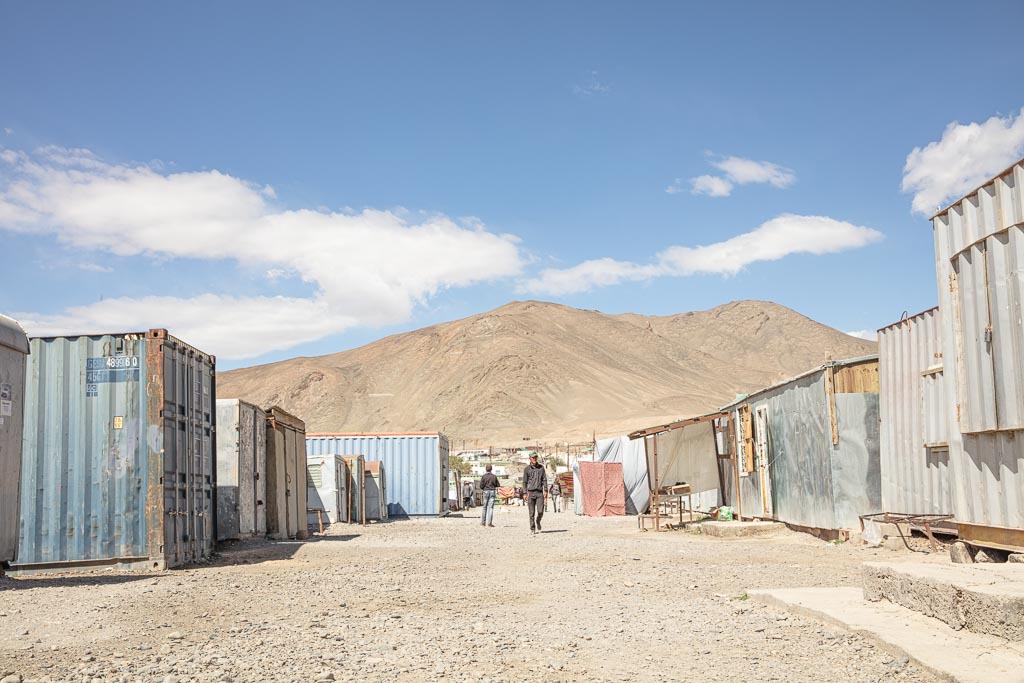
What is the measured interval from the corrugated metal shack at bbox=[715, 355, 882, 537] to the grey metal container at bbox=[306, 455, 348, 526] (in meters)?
11.2

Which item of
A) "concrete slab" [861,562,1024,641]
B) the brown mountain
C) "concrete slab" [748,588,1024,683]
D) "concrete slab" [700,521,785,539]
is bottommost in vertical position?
"concrete slab" [700,521,785,539]

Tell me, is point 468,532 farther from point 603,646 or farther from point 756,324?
point 756,324

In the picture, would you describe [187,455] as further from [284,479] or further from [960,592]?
[960,592]

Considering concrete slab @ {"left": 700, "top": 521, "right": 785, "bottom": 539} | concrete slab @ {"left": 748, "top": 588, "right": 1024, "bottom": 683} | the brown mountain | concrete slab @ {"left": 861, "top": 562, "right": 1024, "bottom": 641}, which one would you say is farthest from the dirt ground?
the brown mountain

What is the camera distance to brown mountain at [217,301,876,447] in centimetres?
10288

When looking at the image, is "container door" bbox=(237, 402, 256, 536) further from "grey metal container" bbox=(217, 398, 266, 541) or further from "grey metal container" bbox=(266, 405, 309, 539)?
"grey metal container" bbox=(266, 405, 309, 539)

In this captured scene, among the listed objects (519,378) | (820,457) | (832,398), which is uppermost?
(519,378)

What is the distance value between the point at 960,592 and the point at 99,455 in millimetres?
10910

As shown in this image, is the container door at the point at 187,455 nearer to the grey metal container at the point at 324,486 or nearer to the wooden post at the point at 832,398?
the grey metal container at the point at 324,486

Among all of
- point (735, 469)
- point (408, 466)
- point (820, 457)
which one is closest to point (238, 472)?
point (820, 457)

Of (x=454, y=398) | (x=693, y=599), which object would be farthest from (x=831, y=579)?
(x=454, y=398)

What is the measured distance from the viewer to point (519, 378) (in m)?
110

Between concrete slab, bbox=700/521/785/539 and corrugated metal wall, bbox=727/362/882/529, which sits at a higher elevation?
corrugated metal wall, bbox=727/362/882/529

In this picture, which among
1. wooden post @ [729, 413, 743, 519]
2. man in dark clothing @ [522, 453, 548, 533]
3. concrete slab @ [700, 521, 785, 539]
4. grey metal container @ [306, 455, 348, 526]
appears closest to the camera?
concrete slab @ [700, 521, 785, 539]
